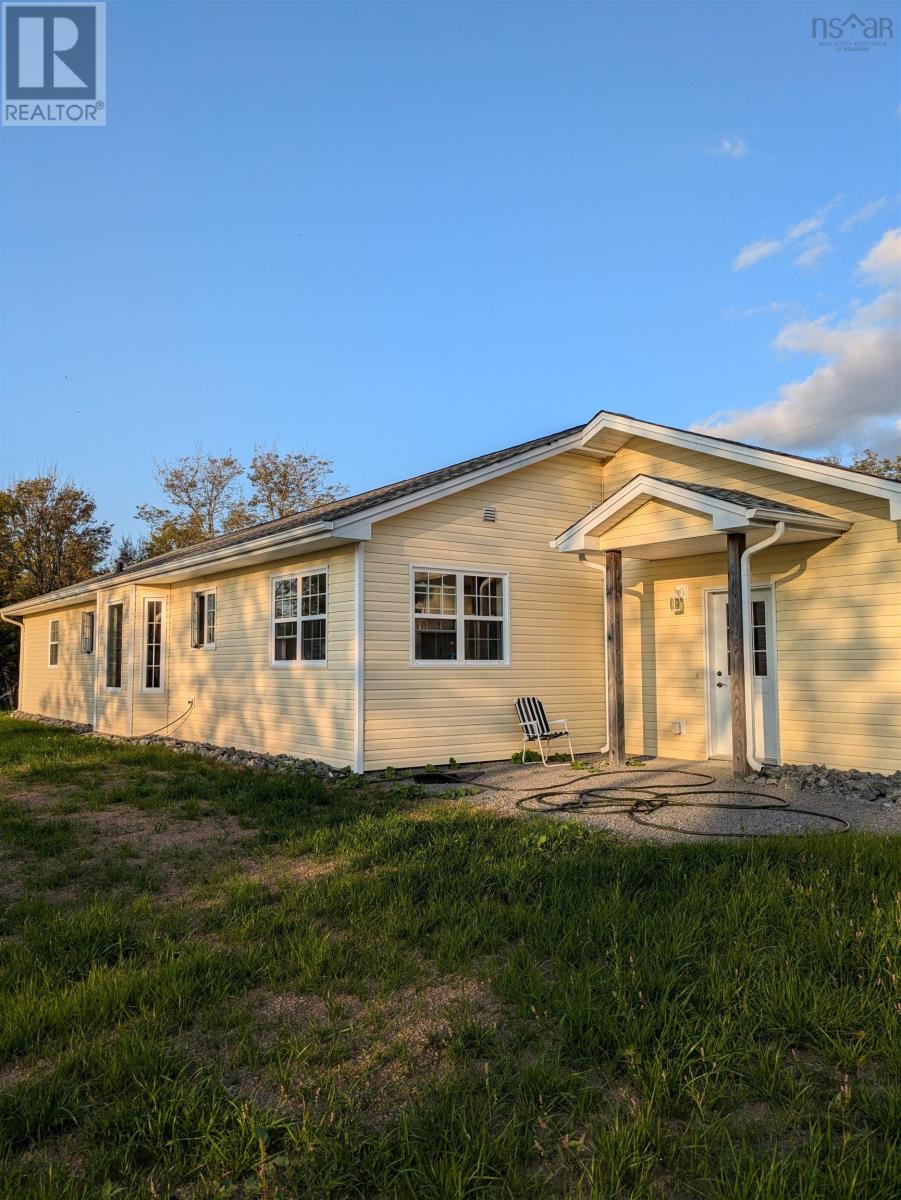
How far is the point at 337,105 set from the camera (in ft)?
37.2

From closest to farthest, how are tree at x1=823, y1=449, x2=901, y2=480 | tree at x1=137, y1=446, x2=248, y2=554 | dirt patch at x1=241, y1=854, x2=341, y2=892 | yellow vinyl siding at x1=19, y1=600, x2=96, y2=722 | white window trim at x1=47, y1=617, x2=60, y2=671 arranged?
1. dirt patch at x1=241, y1=854, x2=341, y2=892
2. yellow vinyl siding at x1=19, y1=600, x2=96, y2=722
3. white window trim at x1=47, y1=617, x2=60, y2=671
4. tree at x1=823, y1=449, x2=901, y2=480
5. tree at x1=137, y1=446, x2=248, y2=554

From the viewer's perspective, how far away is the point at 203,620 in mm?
14391

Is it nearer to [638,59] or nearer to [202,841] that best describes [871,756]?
[202,841]

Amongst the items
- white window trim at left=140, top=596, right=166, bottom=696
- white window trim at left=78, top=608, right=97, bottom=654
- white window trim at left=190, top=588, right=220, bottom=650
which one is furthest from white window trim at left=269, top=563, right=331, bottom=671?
white window trim at left=78, top=608, right=97, bottom=654

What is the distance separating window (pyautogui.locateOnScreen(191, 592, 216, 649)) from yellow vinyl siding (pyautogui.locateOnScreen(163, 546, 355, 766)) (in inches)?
6.5

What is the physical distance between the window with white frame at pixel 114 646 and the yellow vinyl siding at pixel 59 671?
2286 mm

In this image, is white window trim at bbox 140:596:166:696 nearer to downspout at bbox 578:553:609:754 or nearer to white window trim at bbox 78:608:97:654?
white window trim at bbox 78:608:97:654

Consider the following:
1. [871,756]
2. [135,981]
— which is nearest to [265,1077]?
[135,981]

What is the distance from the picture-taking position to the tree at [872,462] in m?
33.0

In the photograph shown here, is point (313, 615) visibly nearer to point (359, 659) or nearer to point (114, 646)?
point (359, 659)

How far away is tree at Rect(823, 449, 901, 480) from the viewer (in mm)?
33000

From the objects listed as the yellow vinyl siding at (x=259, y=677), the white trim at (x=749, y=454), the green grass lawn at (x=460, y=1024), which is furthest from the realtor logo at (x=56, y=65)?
the green grass lawn at (x=460, y=1024)

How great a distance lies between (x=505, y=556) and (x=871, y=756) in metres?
5.30

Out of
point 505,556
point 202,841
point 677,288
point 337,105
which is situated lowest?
point 202,841
